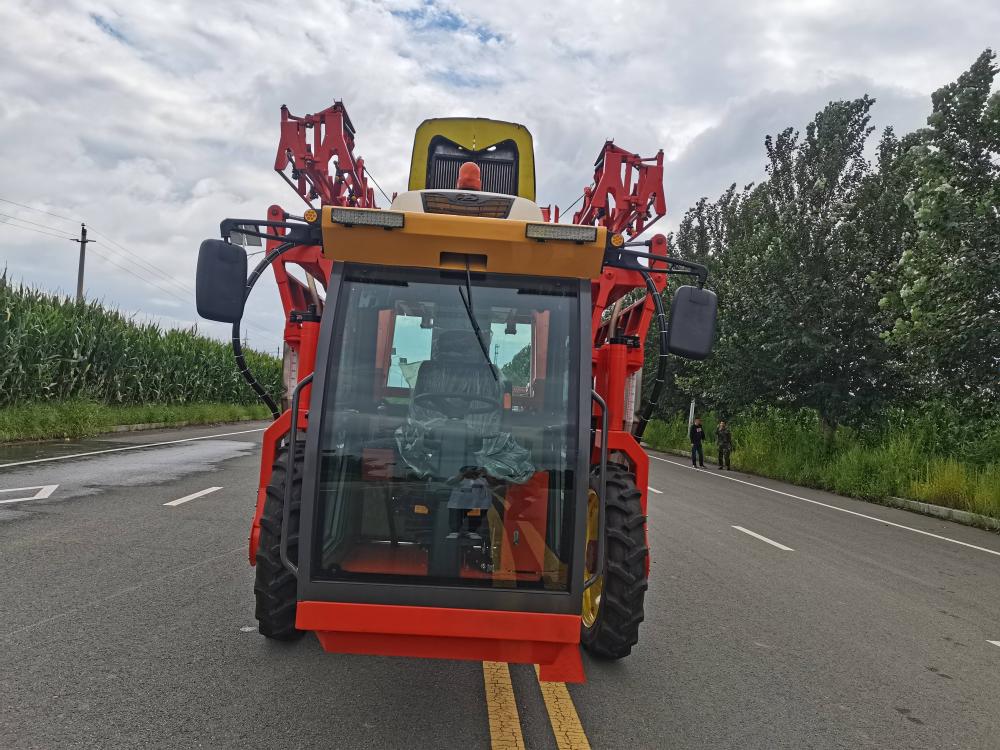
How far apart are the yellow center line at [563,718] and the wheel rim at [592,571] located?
1.59 ft

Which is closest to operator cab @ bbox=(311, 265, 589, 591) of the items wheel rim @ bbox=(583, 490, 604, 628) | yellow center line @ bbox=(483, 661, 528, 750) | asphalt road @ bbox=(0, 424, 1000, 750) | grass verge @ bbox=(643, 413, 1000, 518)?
wheel rim @ bbox=(583, 490, 604, 628)

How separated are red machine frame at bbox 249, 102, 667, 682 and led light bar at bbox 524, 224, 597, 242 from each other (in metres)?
0.72

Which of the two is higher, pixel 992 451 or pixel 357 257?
pixel 357 257

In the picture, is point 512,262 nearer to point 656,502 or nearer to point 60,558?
point 60,558

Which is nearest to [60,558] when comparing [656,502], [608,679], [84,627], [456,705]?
[84,627]

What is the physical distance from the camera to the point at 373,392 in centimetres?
413

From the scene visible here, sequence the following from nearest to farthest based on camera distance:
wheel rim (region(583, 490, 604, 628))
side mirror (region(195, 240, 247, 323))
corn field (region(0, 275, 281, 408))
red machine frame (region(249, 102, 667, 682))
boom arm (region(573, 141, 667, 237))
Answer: red machine frame (region(249, 102, 667, 682)), side mirror (region(195, 240, 247, 323)), wheel rim (region(583, 490, 604, 628)), boom arm (region(573, 141, 667, 237)), corn field (region(0, 275, 281, 408))

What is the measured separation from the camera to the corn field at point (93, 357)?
20547mm

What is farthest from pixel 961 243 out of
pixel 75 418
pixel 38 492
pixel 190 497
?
pixel 75 418

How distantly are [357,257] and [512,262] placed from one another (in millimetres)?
788

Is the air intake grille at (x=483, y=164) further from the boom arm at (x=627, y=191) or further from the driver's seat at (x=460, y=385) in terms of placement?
the driver's seat at (x=460, y=385)

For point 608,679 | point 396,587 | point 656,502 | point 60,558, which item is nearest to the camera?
point 396,587

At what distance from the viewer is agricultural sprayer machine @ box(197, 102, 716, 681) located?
3.87 meters

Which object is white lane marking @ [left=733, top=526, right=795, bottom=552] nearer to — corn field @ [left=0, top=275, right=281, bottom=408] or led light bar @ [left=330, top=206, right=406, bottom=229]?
led light bar @ [left=330, top=206, right=406, bottom=229]
